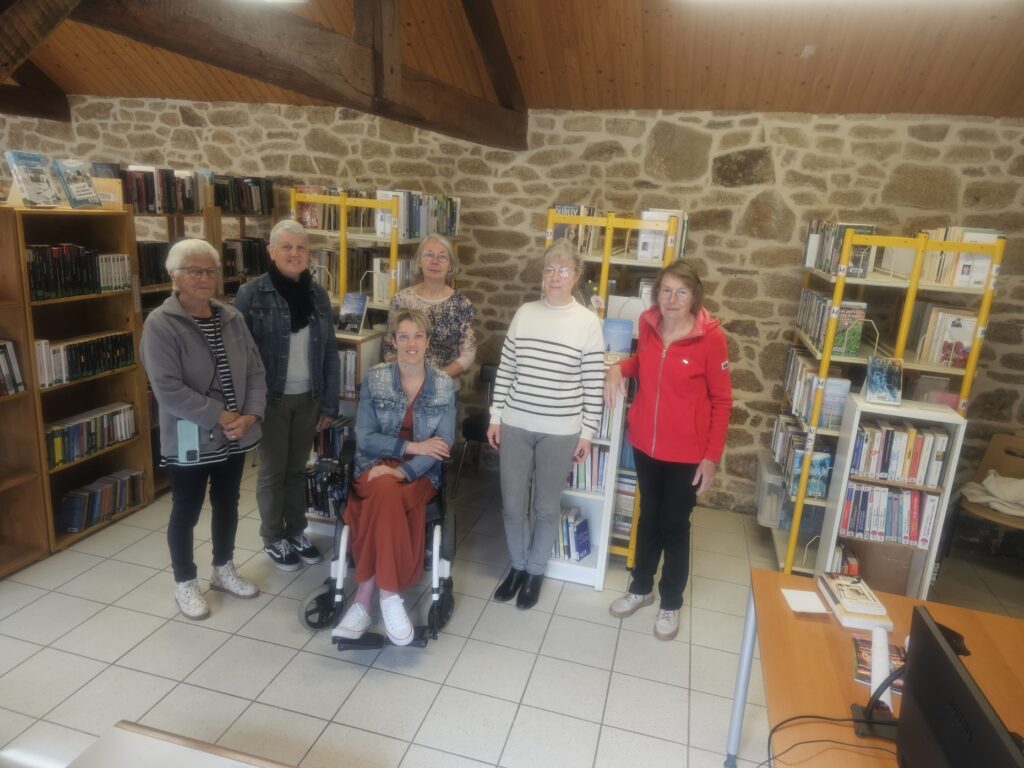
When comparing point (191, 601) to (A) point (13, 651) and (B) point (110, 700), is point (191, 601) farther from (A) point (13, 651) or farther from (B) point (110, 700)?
(A) point (13, 651)

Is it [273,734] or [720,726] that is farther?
[720,726]

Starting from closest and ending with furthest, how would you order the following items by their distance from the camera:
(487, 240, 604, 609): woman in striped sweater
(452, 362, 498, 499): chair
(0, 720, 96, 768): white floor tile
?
1. (0, 720, 96, 768): white floor tile
2. (487, 240, 604, 609): woman in striped sweater
3. (452, 362, 498, 499): chair

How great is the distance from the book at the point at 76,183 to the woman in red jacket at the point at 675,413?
277 cm

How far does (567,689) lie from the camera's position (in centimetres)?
266

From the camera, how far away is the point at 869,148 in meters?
3.86

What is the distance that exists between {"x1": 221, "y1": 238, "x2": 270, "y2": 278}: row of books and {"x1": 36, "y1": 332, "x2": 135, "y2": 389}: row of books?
1.17m

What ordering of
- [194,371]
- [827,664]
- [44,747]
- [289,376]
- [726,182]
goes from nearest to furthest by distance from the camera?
[827,664]
[44,747]
[194,371]
[289,376]
[726,182]

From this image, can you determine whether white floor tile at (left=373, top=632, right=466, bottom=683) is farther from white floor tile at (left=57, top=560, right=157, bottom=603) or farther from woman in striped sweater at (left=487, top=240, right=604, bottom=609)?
white floor tile at (left=57, top=560, right=157, bottom=603)

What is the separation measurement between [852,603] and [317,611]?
2159mm

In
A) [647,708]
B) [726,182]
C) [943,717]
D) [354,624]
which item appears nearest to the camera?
[943,717]

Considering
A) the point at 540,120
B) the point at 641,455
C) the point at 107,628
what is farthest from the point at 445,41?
the point at 107,628

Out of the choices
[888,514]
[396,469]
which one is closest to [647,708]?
[396,469]

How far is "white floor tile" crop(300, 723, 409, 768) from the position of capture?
2.24 m

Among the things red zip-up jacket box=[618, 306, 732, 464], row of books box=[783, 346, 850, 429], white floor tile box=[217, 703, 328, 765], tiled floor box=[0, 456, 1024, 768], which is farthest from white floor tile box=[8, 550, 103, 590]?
row of books box=[783, 346, 850, 429]
